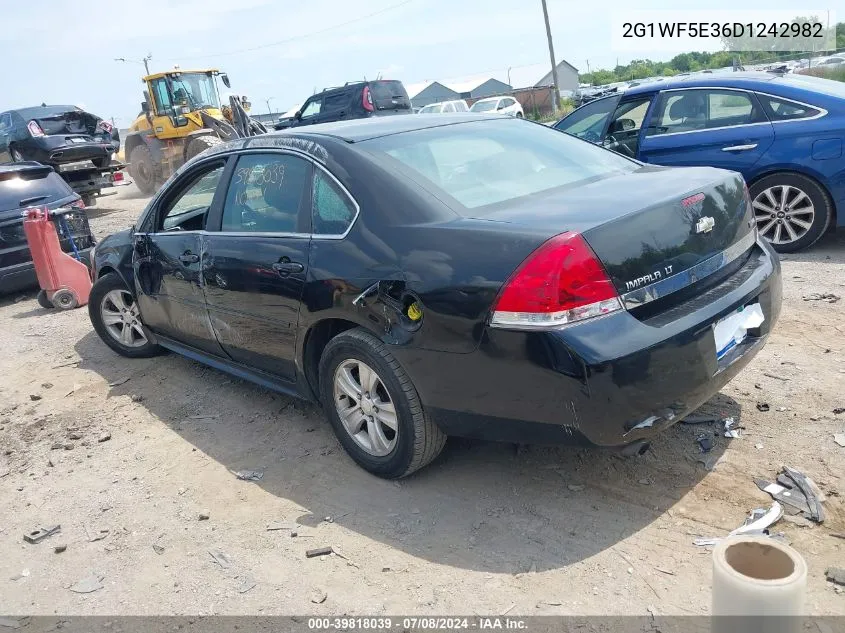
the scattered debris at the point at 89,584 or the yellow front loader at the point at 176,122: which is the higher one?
the yellow front loader at the point at 176,122

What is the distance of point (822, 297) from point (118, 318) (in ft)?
18.1

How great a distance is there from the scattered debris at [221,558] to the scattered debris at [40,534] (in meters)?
0.94

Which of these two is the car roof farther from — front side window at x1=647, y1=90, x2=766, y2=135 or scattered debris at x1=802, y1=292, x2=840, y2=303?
front side window at x1=647, y1=90, x2=766, y2=135

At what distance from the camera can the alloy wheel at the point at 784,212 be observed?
6.45m

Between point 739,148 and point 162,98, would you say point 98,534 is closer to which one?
point 739,148

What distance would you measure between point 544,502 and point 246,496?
1515mm

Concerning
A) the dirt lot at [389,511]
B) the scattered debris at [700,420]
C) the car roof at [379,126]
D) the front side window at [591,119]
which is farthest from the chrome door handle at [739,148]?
the scattered debris at [700,420]

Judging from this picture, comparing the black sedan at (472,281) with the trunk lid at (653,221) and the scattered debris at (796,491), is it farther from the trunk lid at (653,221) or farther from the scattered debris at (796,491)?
the scattered debris at (796,491)

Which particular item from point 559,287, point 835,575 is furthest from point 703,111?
point 835,575

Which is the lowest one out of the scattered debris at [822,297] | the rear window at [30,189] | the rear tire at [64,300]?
the scattered debris at [822,297]

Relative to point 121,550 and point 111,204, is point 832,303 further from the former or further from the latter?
point 111,204

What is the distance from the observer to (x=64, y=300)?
785cm

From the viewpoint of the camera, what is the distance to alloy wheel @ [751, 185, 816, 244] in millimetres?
6453

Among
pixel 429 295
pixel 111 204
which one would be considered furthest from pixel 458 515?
pixel 111 204
